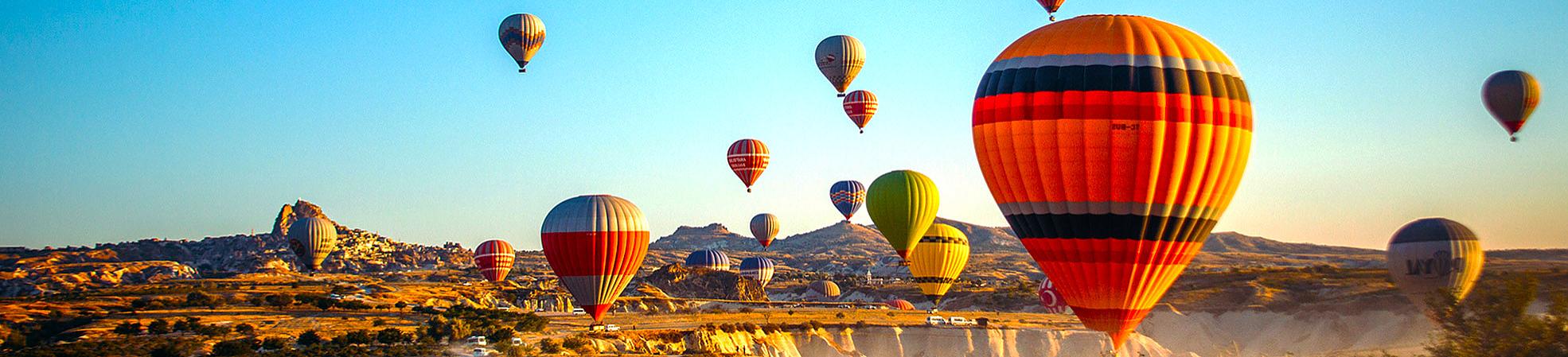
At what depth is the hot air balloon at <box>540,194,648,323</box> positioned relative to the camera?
5769 cm

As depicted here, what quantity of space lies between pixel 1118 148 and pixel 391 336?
3322 cm

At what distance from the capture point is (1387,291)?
9100cm

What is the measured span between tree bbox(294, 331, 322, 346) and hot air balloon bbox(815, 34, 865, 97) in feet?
112

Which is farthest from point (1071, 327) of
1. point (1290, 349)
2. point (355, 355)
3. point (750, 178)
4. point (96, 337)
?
point (96, 337)

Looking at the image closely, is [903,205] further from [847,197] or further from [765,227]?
[765,227]

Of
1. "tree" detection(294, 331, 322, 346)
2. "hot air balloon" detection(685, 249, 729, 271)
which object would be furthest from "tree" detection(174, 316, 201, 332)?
"hot air balloon" detection(685, 249, 729, 271)

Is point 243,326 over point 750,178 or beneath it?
beneath

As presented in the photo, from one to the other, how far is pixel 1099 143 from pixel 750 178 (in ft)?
191

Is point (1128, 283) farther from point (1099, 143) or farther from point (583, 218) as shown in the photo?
point (583, 218)

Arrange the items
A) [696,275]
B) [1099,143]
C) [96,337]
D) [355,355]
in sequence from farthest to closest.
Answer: [696,275] < [96,337] < [355,355] < [1099,143]

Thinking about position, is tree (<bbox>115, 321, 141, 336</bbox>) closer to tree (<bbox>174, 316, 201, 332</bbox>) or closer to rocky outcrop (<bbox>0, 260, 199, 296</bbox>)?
tree (<bbox>174, 316, 201, 332</bbox>)

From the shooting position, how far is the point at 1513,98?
7250cm

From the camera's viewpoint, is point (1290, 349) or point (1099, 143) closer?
point (1099, 143)

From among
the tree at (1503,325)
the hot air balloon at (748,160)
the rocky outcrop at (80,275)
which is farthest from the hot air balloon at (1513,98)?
the rocky outcrop at (80,275)
